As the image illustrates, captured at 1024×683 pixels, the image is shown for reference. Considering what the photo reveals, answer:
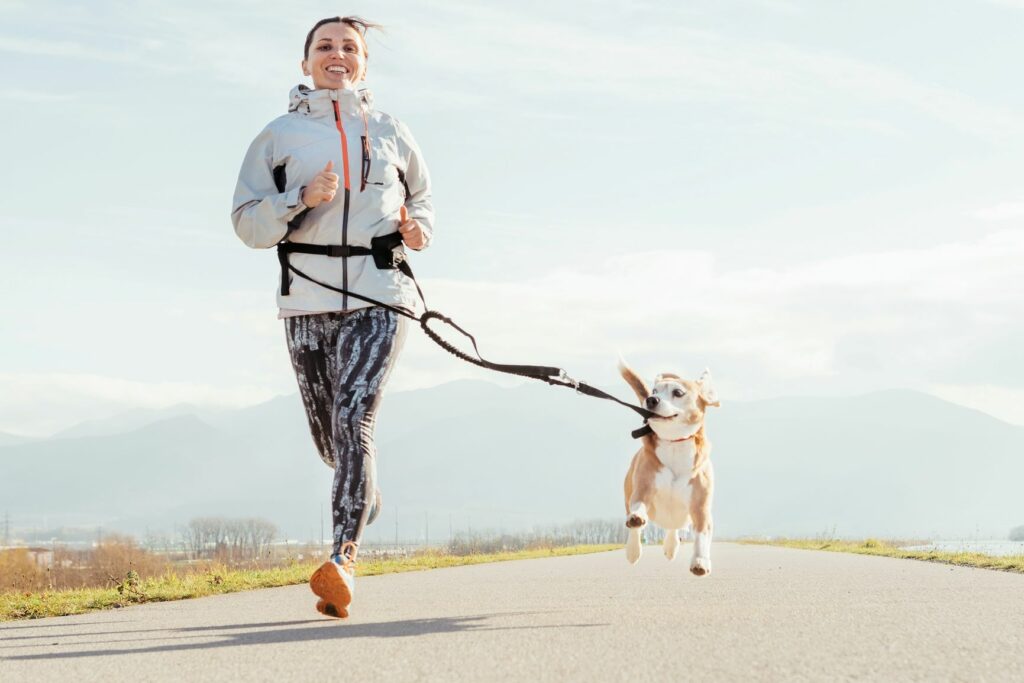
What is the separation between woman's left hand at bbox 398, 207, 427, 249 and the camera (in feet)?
20.7

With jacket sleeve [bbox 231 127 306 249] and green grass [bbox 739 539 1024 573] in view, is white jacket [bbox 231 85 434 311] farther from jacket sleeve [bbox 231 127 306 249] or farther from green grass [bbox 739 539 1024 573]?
green grass [bbox 739 539 1024 573]

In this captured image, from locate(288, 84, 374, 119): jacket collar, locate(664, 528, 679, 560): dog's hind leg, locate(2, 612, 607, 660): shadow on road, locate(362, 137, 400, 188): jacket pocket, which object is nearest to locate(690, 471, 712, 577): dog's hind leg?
locate(664, 528, 679, 560): dog's hind leg

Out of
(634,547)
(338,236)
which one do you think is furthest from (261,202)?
(634,547)

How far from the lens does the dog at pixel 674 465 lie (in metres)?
7.14

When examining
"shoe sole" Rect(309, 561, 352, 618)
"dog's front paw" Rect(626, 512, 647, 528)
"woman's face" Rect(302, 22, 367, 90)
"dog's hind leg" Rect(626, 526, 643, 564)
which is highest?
"woman's face" Rect(302, 22, 367, 90)

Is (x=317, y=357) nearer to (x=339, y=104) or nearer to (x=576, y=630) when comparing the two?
(x=339, y=104)

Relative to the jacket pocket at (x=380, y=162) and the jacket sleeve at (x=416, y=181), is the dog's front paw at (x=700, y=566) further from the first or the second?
the jacket pocket at (x=380, y=162)

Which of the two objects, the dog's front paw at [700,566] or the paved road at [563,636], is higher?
the dog's front paw at [700,566]

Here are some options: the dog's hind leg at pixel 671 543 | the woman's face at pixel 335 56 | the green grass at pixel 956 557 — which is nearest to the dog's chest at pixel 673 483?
the dog's hind leg at pixel 671 543

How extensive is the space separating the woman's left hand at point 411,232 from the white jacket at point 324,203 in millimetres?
45

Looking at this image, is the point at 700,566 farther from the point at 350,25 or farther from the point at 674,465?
the point at 350,25

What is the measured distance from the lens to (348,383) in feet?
20.1

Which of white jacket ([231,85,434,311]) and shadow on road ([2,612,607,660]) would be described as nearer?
shadow on road ([2,612,607,660])

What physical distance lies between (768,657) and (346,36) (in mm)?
3889
